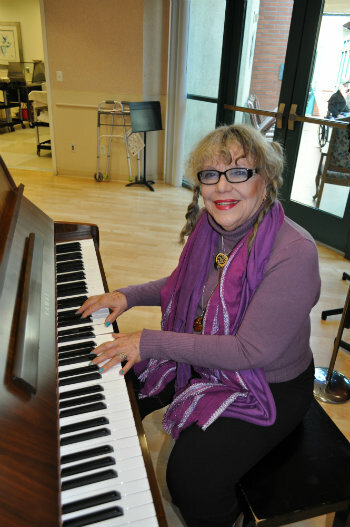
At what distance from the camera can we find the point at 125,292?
1.46 m

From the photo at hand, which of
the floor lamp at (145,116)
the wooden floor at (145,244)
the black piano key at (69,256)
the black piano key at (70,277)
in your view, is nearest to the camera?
the black piano key at (70,277)

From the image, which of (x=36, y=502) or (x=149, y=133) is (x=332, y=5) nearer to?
(x=149, y=133)

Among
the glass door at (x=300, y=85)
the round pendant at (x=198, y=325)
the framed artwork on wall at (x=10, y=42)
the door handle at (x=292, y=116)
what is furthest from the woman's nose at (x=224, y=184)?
the framed artwork on wall at (x=10, y=42)

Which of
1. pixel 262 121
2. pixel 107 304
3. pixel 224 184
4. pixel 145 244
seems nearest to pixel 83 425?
pixel 107 304

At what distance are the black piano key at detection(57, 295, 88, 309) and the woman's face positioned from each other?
0.50 m

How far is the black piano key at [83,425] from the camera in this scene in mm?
853

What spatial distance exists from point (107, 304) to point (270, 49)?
3.58m

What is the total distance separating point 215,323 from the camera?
4.05ft

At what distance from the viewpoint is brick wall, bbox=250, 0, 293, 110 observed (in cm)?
373

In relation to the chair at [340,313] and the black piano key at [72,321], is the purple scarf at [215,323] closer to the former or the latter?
the black piano key at [72,321]

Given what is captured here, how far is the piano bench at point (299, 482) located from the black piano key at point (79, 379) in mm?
453

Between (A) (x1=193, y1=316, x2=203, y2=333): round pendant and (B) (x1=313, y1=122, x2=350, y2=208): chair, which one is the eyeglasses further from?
(B) (x1=313, y1=122, x2=350, y2=208): chair

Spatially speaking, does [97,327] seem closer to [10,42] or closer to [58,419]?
[58,419]

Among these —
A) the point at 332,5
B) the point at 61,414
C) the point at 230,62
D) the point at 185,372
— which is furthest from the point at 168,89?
the point at 61,414
